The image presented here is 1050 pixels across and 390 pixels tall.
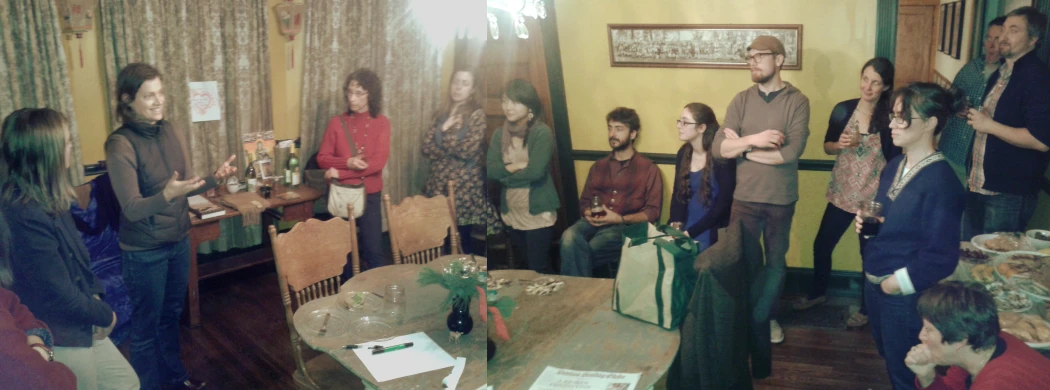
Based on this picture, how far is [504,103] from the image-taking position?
1.38m

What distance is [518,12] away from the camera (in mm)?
1348

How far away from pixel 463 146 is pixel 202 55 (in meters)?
0.59

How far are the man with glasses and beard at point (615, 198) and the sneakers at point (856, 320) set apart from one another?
39 cm

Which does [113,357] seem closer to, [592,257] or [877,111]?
[592,257]

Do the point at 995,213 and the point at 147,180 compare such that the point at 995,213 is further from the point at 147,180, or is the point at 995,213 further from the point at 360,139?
the point at 147,180

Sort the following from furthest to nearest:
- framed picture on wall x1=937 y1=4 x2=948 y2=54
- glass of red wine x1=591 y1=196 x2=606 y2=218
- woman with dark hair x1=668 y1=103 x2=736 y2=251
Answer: glass of red wine x1=591 y1=196 x2=606 y2=218, woman with dark hair x1=668 y1=103 x2=736 y2=251, framed picture on wall x1=937 y1=4 x2=948 y2=54

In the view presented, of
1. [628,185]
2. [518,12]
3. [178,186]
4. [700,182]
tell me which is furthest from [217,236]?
[700,182]

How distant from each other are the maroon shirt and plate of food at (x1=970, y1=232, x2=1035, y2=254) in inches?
20.1

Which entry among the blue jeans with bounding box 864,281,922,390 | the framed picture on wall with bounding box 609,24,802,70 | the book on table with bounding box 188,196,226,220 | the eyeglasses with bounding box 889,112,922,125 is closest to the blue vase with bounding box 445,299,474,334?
the book on table with bounding box 188,196,226,220

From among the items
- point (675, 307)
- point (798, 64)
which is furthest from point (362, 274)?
point (798, 64)

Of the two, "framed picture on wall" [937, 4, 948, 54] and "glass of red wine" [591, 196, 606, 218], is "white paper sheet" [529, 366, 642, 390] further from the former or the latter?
"framed picture on wall" [937, 4, 948, 54]

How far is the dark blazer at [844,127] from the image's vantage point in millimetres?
1105

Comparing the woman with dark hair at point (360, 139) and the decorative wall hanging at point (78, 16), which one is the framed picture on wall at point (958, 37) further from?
the decorative wall hanging at point (78, 16)

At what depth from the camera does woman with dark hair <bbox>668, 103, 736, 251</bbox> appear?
3.82 feet
